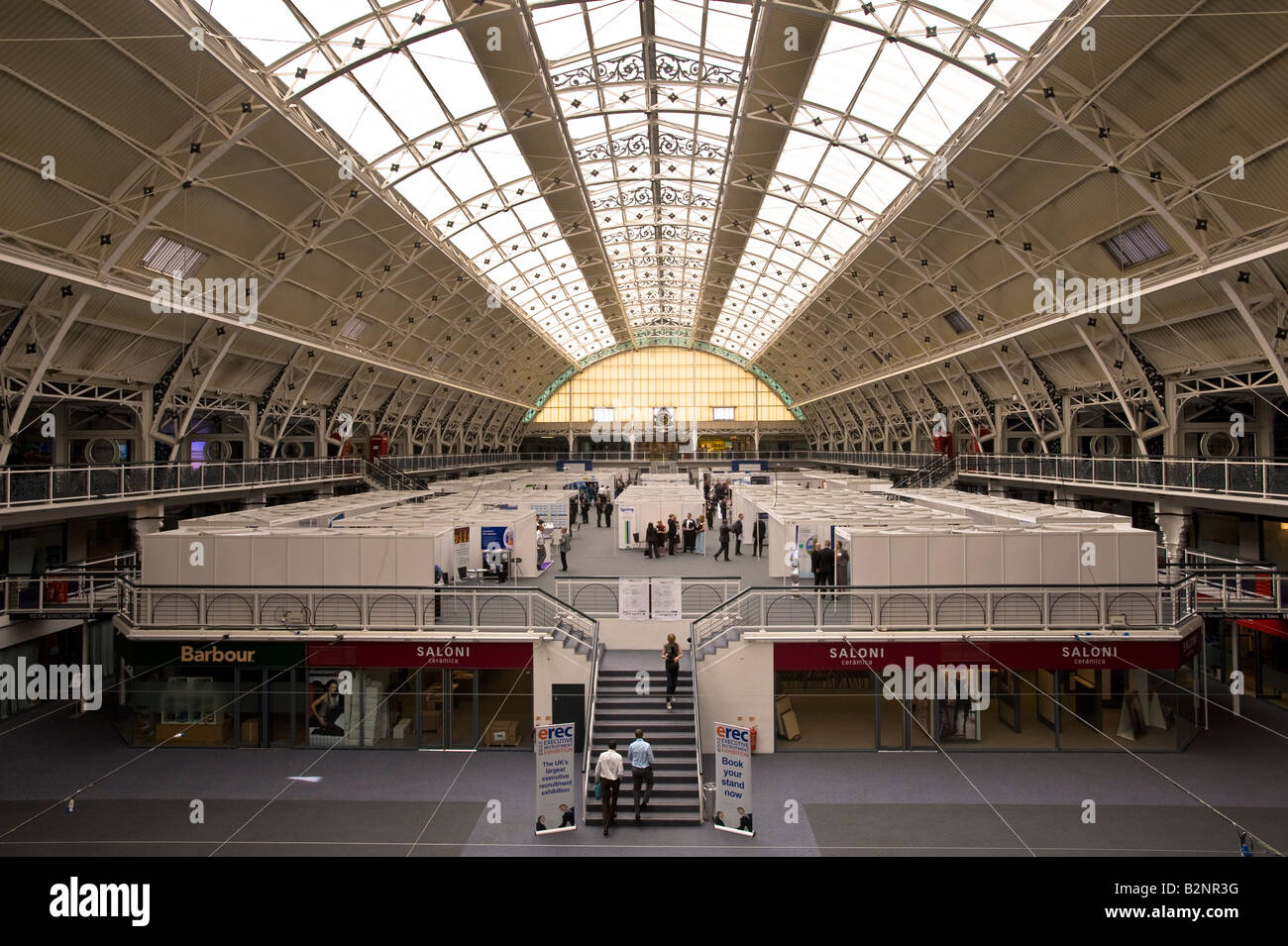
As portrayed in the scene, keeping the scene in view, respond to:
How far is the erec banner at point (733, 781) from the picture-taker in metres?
11.3

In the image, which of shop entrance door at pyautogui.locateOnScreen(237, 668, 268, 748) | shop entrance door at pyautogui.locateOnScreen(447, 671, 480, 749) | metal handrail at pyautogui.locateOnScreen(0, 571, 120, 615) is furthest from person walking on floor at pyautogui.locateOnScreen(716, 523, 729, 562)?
metal handrail at pyautogui.locateOnScreen(0, 571, 120, 615)

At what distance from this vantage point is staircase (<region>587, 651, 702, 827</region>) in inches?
484

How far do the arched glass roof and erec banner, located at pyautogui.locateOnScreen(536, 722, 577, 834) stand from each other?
1684cm

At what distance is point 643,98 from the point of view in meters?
27.7

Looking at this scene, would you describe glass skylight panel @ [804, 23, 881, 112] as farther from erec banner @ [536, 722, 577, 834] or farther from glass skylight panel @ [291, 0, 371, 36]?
erec banner @ [536, 722, 577, 834]

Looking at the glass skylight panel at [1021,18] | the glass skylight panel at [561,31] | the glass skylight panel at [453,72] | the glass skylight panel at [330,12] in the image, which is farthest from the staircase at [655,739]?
the glass skylight panel at [561,31]

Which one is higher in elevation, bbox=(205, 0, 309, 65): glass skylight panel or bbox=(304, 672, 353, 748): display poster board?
bbox=(205, 0, 309, 65): glass skylight panel

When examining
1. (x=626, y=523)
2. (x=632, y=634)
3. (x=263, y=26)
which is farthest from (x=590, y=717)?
(x=263, y=26)

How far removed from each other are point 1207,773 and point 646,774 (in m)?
10.4

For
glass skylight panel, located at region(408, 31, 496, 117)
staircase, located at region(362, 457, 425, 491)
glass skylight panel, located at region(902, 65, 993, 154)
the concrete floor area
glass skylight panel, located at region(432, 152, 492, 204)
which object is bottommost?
the concrete floor area

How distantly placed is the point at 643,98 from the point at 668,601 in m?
19.7

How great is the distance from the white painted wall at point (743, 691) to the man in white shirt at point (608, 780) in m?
3.93

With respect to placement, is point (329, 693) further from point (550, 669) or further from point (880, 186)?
point (880, 186)
